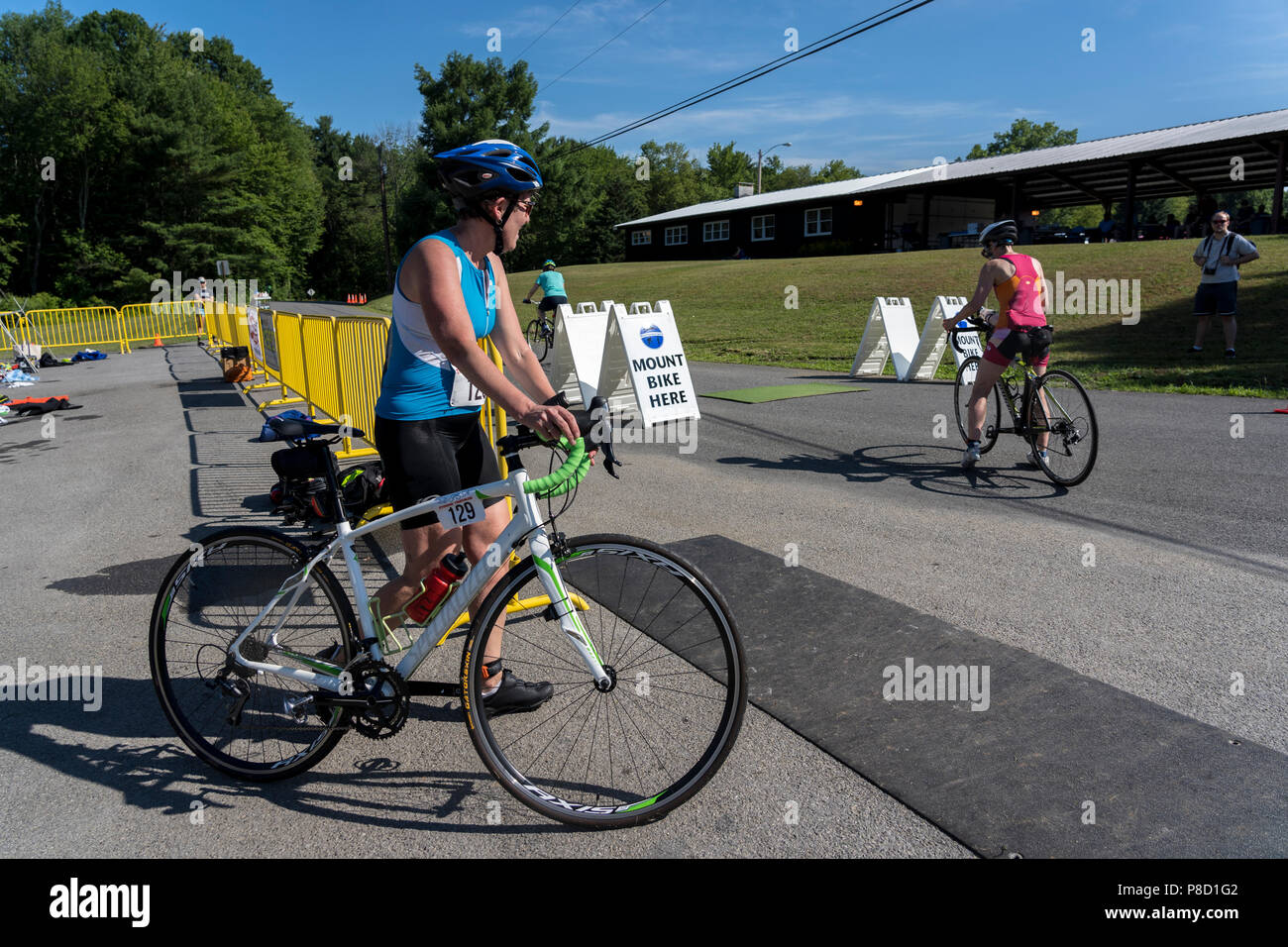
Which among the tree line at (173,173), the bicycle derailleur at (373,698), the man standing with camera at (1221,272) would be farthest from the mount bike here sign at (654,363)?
the tree line at (173,173)

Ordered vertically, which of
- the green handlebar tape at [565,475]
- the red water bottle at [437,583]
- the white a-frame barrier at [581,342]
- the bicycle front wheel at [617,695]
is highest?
the white a-frame barrier at [581,342]

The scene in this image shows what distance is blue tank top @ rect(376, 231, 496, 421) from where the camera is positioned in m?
3.11

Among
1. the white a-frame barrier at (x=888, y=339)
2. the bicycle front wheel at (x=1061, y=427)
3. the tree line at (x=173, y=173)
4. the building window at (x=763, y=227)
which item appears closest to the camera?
the bicycle front wheel at (x=1061, y=427)

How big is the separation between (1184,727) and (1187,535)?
2830 millimetres

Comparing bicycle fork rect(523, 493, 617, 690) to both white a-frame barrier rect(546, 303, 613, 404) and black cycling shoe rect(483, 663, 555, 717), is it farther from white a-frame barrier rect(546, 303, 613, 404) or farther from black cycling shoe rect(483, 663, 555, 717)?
white a-frame barrier rect(546, 303, 613, 404)

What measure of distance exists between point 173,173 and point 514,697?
213 feet

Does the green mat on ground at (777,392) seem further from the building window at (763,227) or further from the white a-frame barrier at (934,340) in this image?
the building window at (763,227)

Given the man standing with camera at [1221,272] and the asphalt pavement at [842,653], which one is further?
the man standing with camera at [1221,272]

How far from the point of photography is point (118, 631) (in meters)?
4.50

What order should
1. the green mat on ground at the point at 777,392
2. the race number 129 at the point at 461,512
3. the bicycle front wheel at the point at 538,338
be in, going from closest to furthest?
1. the race number 129 at the point at 461,512
2. the green mat on ground at the point at 777,392
3. the bicycle front wheel at the point at 538,338

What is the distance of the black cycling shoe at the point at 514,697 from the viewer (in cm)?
335

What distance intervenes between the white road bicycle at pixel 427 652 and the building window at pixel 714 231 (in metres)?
52.9

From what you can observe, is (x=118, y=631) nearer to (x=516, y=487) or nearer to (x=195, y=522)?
(x=195, y=522)

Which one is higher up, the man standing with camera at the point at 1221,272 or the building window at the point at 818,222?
the building window at the point at 818,222
